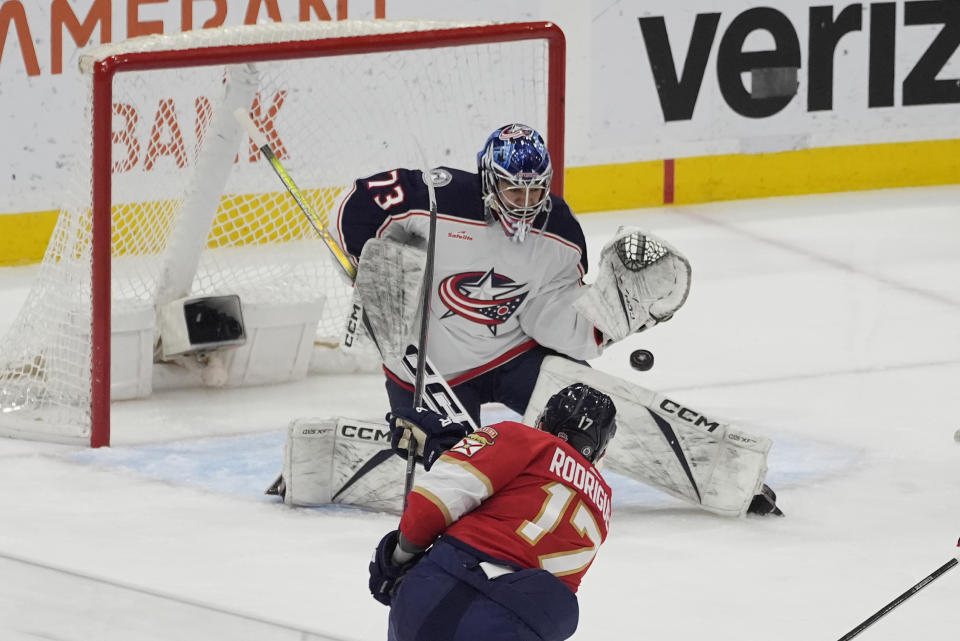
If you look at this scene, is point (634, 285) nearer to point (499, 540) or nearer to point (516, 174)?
point (516, 174)

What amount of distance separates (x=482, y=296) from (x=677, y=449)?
23.8 inches

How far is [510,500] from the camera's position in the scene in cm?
288

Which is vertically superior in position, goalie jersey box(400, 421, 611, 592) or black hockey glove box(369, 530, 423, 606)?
goalie jersey box(400, 421, 611, 592)

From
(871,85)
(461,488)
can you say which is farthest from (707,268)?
(461,488)

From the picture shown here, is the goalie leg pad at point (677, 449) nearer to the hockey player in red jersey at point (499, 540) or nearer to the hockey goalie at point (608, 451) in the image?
the hockey goalie at point (608, 451)

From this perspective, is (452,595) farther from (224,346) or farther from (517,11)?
(517,11)

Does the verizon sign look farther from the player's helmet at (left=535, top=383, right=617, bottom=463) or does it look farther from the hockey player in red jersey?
the hockey player in red jersey

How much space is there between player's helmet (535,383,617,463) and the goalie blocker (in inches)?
58.7

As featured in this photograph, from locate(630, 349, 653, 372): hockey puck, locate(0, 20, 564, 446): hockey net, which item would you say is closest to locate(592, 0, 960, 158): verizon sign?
locate(0, 20, 564, 446): hockey net

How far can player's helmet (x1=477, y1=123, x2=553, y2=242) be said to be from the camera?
166 inches

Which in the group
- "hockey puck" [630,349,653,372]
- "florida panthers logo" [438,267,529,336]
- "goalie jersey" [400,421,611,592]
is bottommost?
"goalie jersey" [400,421,611,592]

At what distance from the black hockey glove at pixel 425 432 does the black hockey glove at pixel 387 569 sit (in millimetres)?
445

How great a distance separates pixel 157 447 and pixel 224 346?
0.54 metres

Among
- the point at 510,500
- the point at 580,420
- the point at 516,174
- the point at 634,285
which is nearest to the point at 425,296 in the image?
the point at 516,174
